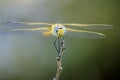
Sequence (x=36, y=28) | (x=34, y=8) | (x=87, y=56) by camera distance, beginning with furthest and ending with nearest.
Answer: (x=87, y=56), (x=34, y=8), (x=36, y=28)

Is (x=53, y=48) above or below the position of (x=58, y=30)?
below

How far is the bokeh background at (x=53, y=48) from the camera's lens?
5.82 ft

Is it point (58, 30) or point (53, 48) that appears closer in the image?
point (58, 30)

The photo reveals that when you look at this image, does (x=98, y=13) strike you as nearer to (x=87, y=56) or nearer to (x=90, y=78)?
(x=87, y=56)

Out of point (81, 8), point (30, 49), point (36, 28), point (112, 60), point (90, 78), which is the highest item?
point (81, 8)

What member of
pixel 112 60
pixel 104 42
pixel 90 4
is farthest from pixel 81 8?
pixel 112 60

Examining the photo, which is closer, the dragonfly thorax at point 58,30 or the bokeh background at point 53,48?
the dragonfly thorax at point 58,30

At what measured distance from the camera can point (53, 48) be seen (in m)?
1.85

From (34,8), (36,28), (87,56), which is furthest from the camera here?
(87,56)

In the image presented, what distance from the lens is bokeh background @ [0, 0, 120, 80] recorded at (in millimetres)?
1774

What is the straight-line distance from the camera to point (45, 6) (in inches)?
72.4

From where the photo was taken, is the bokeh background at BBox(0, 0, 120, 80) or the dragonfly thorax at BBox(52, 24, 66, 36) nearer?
the dragonfly thorax at BBox(52, 24, 66, 36)

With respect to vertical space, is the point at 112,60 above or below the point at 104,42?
below

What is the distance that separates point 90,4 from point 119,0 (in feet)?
1.01
